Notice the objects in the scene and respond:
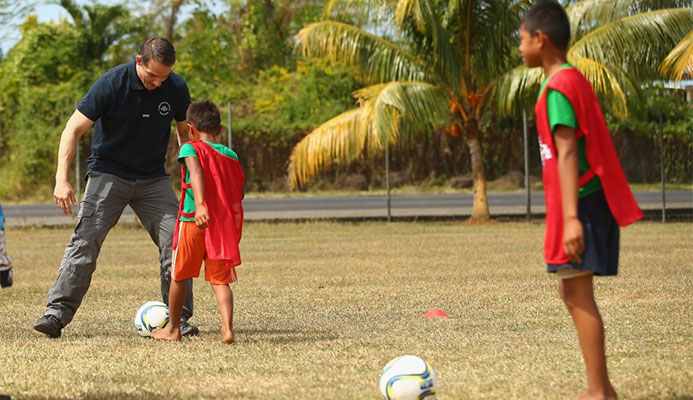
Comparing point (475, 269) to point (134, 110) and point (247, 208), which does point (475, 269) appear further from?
point (247, 208)

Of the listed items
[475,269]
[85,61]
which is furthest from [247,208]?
[85,61]

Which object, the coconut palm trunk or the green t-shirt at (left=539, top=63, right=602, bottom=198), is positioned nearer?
the green t-shirt at (left=539, top=63, right=602, bottom=198)

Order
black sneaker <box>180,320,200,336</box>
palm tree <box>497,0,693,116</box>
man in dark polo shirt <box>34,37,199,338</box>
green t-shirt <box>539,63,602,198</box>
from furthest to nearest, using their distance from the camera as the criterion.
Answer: palm tree <box>497,0,693,116</box> < black sneaker <box>180,320,200,336</box> < man in dark polo shirt <box>34,37,199,338</box> < green t-shirt <box>539,63,602,198</box>

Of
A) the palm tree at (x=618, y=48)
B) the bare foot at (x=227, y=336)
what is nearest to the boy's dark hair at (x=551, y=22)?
the bare foot at (x=227, y=336)

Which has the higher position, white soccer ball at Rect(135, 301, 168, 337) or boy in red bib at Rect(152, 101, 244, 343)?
boy in red bib at Rect(152, 101, 244, 343)

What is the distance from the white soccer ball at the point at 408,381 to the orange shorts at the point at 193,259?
2.05 m

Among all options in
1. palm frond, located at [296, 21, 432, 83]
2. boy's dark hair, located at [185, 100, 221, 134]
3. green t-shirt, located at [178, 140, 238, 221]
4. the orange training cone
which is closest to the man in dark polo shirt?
boy's dark hair, located at [185, 100, 221, 134]

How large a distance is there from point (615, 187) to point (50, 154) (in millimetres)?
26891

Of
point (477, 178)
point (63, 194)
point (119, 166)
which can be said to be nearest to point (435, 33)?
point (477, 178)

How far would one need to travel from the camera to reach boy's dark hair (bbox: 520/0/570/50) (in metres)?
4.17

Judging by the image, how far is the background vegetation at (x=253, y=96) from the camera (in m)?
27.2

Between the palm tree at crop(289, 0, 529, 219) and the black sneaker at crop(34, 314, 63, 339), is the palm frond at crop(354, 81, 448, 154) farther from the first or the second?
the black sneaker at crop(34, 314, 63, 339)

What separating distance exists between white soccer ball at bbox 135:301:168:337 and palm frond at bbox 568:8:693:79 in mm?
13934

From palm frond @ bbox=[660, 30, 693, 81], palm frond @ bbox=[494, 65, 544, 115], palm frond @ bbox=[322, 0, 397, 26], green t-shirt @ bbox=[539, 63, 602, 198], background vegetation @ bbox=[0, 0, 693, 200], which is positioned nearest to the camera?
green t-shirt @ bbox=[539, 63, 602, 198]
